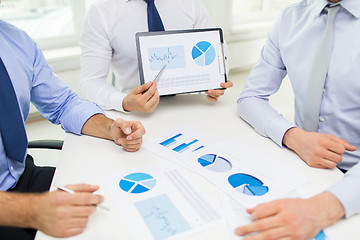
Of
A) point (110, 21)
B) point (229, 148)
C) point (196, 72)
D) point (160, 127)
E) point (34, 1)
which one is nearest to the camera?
point (229, 148)

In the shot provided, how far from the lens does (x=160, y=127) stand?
1.14 meters

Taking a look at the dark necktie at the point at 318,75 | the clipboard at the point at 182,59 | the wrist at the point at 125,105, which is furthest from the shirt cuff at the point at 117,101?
the dark necktie at the point at 318,75

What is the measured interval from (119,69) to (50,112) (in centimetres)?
45

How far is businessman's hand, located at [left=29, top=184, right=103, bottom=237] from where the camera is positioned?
0.66m

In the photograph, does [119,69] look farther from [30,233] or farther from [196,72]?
[30,233]

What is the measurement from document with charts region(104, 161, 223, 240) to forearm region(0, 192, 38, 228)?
0.18 metres

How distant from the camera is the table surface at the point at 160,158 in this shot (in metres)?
0.68

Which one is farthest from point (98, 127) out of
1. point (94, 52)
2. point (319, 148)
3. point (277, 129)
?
point (319, 148)

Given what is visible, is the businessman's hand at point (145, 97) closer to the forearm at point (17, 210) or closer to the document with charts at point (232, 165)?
the document with charts at point (232, 165)

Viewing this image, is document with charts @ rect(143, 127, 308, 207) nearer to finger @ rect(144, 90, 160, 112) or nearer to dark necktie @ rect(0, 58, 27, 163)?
finger @ rect(144, 90, 160, 112)

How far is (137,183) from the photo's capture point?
81 centimetres

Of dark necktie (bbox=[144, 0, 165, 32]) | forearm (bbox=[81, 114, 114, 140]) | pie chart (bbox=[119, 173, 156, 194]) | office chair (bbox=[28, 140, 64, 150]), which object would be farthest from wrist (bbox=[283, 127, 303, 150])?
office chair (bbox=[28, 140, 64, 150])

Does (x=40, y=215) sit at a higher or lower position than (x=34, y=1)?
lower

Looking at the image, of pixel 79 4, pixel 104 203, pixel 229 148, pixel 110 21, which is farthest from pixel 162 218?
pixel 79 4
